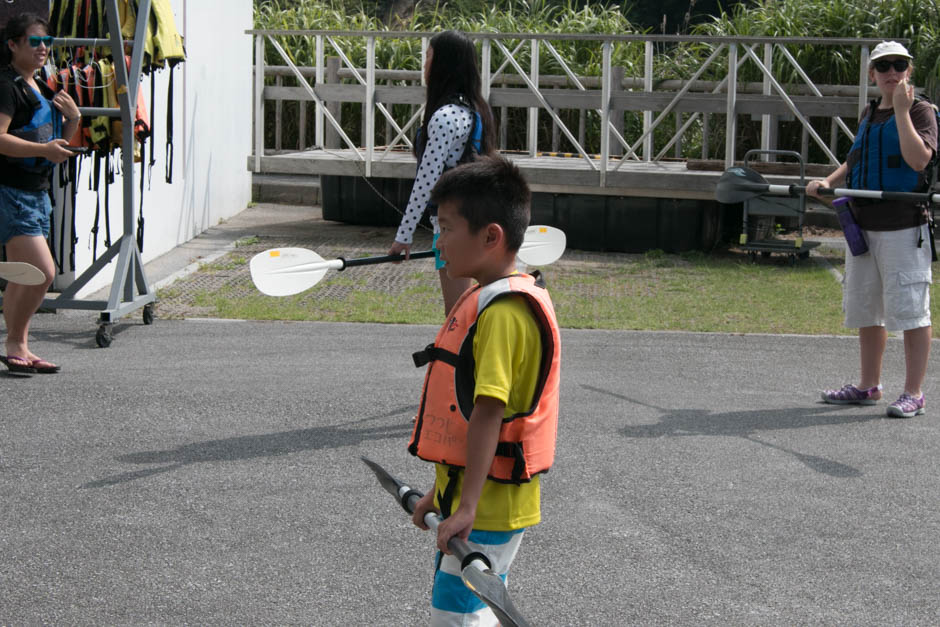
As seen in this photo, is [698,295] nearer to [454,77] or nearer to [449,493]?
[454,77]

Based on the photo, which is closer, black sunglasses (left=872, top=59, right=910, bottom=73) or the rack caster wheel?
black sunglasses (left=872, top=59, right=910, bottom=73)

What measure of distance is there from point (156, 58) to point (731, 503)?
5438mm

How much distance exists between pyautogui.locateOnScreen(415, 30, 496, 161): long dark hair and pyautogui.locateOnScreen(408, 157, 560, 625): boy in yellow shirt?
2.72 metres

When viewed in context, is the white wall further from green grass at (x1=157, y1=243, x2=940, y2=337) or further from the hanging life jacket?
the hanging life jacket

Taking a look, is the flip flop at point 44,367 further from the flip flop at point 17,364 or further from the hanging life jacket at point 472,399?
the hanging life jacket at point 472,399

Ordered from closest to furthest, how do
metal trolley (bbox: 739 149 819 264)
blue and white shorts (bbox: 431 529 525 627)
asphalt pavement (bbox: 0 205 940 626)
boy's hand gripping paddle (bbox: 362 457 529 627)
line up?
boy's hand gripping paddle (bbox: 362 457 529 627) < blue and white shorts (bbox: 431 529 525 627) < asphalt pavement (bbox: 0 205 940 626) < metal trolley (bbox: 739 149 819 264)

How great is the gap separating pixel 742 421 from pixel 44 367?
391 cm

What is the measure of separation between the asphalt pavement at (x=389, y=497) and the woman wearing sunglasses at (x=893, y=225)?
1.33ft

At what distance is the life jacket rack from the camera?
763cm

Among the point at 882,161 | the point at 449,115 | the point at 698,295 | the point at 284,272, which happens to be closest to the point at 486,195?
the point at 284,272

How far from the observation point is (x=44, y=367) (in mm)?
6770

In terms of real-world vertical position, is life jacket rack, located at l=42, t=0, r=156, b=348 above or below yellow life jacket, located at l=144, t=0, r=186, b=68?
below

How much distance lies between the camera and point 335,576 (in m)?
4.03

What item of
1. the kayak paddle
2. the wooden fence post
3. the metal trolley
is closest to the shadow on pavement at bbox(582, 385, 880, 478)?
the kayak paddle
